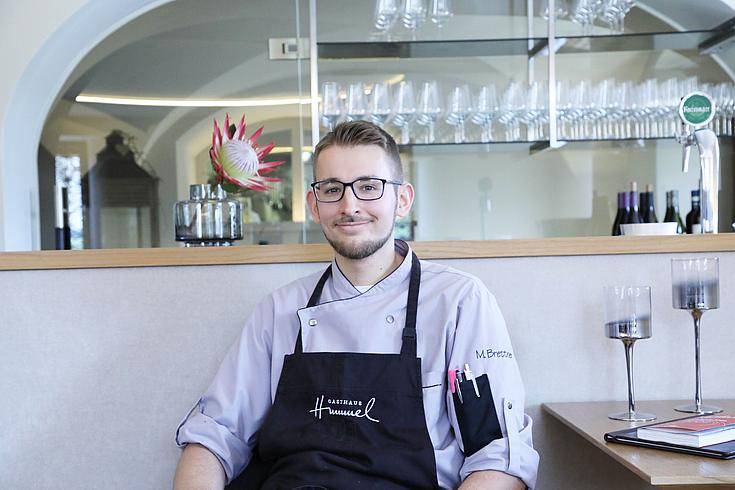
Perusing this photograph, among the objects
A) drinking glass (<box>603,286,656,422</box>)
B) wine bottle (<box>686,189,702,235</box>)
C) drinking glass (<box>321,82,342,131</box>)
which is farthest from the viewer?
wine bottle (<box>686,189,702,235</box>)

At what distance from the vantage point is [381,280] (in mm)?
1938

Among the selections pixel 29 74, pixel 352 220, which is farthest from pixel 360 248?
pixel 29 74

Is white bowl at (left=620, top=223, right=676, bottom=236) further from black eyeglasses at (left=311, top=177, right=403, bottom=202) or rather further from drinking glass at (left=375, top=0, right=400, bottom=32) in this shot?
drinking glass at (left=375, top=0, right=400, bottom=32)

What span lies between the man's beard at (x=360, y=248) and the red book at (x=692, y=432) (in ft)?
2.08

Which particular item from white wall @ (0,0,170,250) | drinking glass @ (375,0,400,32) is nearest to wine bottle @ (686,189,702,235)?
drinking glass @ (375,0,400,32)

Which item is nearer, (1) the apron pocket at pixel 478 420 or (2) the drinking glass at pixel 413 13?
(1) the apron pocket at pixel 478 420

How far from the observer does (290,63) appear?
14.8 feet

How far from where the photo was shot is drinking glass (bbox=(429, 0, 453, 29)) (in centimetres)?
414

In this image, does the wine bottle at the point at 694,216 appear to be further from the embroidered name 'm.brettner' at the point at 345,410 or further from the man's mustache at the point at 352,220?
the embroidered name 'm.brettner' at the point at 345,410

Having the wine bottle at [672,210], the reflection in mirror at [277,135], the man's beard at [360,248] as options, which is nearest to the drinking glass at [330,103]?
the reflection in mirror at [277,135]

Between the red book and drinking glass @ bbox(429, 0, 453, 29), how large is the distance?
278 cm

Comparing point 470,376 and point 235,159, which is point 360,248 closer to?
point 470,376

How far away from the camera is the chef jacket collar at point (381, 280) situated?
6.32 ft

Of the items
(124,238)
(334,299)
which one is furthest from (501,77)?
(334,299)
